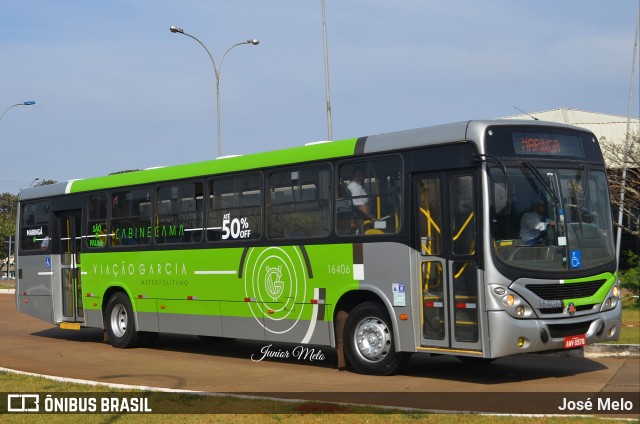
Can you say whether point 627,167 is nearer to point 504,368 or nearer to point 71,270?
point 71,270

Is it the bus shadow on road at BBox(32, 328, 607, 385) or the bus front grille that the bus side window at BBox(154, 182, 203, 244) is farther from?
the bus front grille

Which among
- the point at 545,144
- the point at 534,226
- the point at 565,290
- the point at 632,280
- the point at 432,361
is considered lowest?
the point at 432,361

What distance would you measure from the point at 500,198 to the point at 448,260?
1044 millimetres

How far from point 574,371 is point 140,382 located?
592cm

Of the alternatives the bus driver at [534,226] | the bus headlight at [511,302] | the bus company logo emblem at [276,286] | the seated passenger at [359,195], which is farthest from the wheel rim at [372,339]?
the bus driver at [534,226]

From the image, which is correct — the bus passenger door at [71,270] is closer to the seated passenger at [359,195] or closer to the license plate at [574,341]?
the seated passenger at [359,195]

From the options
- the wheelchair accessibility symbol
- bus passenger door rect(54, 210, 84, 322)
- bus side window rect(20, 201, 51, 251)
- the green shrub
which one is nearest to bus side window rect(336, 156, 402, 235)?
the wheelchair accessibility symbol

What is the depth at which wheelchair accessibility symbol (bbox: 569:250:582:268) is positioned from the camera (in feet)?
39.7

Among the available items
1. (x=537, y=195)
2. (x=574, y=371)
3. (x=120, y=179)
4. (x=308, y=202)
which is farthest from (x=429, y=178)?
(x=120, y=179)

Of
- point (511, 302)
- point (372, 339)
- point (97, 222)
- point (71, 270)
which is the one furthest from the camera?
point (71, 270)

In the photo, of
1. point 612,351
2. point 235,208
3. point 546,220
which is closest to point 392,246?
point 546,220

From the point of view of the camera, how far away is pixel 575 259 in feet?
39.8

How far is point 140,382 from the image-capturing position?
42.8 feet

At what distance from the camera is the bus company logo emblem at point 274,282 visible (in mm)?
14867
